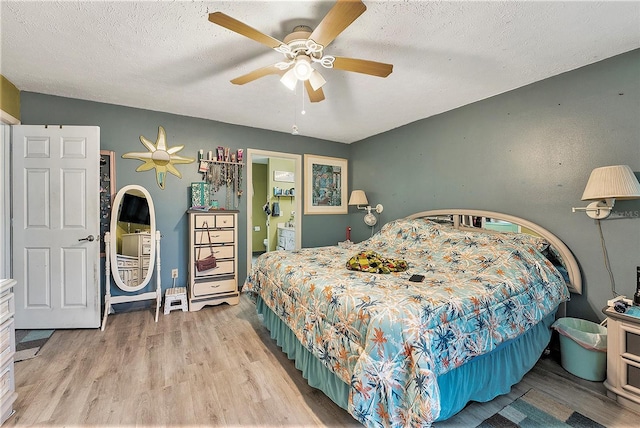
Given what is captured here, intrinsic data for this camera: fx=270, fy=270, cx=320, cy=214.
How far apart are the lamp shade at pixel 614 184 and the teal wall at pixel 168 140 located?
3.51 metres

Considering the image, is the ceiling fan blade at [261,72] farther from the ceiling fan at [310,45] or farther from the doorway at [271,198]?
the doorway at [271,198]

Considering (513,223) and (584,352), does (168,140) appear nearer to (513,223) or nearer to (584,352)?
(513,223)

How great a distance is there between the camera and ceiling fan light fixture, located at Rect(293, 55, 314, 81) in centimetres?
176

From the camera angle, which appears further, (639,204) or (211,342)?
(211,342)

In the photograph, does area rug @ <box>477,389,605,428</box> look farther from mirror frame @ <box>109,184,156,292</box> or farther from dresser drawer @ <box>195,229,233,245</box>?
mirror frame @ <box>109,184,156,292</box>

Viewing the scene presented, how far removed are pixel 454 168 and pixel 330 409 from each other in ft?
9.29

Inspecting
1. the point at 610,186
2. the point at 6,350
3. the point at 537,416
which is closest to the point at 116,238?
the point at 6,350

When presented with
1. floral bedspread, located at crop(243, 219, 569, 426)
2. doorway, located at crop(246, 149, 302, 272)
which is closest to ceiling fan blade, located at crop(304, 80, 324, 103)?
floral bedspread, located at crop(243, 219, 569, 426)

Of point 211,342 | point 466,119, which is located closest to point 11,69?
point 211,342

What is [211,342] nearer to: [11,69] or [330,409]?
[330,409]

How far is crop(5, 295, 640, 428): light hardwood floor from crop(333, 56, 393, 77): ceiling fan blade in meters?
2.23

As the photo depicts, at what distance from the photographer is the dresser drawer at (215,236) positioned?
128 inches

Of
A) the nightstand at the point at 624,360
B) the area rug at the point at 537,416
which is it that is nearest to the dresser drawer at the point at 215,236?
the area rug at the point at 537,416

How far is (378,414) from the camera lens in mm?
1296
